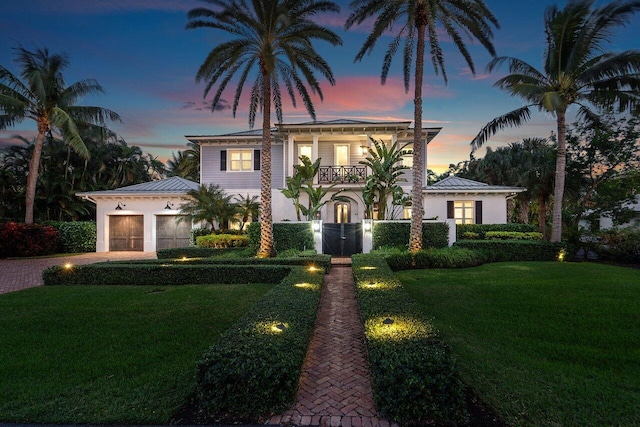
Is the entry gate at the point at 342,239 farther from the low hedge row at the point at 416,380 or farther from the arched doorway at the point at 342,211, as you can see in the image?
the low hedge row at the point at 416,380

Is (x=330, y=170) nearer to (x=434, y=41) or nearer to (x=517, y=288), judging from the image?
(x=434, y=41)

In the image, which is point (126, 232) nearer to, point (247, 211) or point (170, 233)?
point (170, 233)

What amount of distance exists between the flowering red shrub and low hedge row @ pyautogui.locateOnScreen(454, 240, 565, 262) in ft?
72.9

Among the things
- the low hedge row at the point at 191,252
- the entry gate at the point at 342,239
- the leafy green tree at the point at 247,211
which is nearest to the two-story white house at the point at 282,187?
the leafy green tree at the point at 247,211

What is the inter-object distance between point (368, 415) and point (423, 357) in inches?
32.4

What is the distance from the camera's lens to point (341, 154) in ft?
66.5

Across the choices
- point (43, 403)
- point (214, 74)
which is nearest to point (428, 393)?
point (43, 403)

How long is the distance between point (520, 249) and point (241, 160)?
1610 cm

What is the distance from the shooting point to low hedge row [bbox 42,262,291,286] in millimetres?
10359

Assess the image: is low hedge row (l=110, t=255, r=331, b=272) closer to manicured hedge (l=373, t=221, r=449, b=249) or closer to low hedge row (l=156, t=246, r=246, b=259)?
low hedge row (l=156, t=246, r=246, b=259)

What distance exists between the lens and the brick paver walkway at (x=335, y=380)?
328 cm

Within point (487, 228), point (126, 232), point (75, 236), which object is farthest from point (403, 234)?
point (75, 236)

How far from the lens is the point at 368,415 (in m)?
3.35

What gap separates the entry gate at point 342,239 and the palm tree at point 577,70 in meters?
9.54
